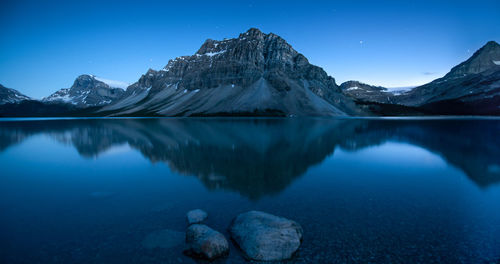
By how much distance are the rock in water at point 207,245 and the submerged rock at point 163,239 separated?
829 millimetres

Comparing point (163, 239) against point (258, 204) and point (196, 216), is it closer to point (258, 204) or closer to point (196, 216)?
point (196, 216)

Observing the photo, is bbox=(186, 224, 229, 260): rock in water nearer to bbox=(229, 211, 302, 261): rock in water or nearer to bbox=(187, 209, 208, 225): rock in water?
bbox=(229, 211, 302, 261): rock in water

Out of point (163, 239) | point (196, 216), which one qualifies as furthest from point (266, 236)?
point (163, 239)

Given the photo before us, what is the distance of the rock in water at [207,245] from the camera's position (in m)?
9.70

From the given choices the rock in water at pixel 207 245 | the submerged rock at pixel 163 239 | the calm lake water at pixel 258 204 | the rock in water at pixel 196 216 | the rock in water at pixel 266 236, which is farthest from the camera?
the rock in water at pixel 196 216

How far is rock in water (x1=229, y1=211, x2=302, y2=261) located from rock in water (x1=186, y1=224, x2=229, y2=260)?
89 centimetres

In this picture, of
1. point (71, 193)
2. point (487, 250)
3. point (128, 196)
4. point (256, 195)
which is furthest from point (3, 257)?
point (487, 250)

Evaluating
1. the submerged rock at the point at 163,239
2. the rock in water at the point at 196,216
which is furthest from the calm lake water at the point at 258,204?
the rock in water at the point at 196,216

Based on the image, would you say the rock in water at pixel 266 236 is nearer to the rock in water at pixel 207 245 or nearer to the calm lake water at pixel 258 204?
the calm lake water at pixel 258 204

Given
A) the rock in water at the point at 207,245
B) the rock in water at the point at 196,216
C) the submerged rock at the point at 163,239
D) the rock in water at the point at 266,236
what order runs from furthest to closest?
the rock in water at the point at 196,216
the submerged rock at the point at 163,239
the rock in water at the point at 266,236
the rock in water at the point at 207,245

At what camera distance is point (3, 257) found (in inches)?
391

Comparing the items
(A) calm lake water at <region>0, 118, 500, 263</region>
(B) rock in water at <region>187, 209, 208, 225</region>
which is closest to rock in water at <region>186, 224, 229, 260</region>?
(A) calm lake water at <region>0, 118, 500, 263</region>

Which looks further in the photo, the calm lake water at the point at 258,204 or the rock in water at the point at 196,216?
the rock in water at the point at 196,216

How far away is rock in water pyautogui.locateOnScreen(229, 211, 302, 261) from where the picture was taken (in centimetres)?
986
